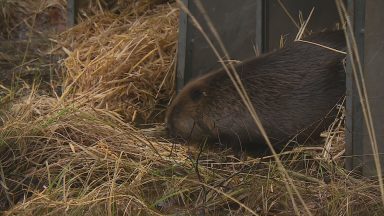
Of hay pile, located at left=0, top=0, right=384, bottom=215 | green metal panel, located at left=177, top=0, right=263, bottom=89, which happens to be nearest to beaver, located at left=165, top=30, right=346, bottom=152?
hay pile, located at left=0, top=0, right=384, bottom=215

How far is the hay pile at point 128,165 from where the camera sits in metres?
3.47

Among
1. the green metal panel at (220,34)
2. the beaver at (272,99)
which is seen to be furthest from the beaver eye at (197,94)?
the green metal panel at (220,34)

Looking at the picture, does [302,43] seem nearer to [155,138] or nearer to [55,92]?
[155,138]

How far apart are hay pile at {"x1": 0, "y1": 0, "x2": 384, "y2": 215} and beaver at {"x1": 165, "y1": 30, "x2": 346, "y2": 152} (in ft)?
0.51

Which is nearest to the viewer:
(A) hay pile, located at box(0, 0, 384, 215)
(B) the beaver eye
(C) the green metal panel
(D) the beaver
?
(A) hay pile, located at box(0, 0, 384, 215)

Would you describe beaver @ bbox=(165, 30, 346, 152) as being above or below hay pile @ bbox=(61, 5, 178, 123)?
above

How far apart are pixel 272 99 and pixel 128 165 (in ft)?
3.34

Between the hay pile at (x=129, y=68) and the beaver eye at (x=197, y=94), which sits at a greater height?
the beaver eye at (x=197, y=94)

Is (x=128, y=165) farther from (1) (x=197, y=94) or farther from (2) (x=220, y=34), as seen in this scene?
(2) (x=220, y=34)

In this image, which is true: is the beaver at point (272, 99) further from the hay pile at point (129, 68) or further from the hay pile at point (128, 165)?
the hay pile at point (129, 68)

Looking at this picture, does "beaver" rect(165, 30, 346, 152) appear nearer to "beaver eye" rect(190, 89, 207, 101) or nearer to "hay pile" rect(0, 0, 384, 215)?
"beaver eye" rect(190, 89, 207, 101)

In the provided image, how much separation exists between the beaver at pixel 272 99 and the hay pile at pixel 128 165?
6.2 inches

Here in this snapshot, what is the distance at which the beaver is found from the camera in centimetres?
445

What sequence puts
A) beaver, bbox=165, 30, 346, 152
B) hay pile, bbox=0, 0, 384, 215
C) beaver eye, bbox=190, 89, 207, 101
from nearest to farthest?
hay pile, bbox=0, 0, 384, 215 → beaver, bbox=165, 30, 346, 152 → beaver eye, bbox=190, 89, 207, 101
